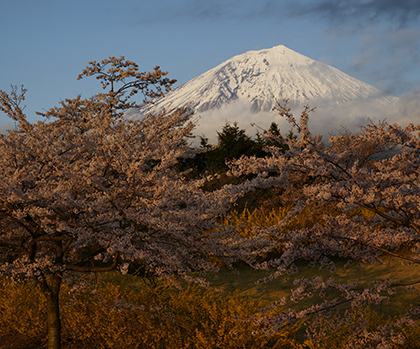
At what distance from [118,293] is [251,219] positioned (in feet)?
18.8

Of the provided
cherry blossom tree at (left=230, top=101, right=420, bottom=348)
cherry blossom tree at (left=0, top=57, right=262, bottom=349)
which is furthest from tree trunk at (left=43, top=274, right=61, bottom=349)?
cherry blossom tree at (left=230, top=101, right=420, bottom=348)

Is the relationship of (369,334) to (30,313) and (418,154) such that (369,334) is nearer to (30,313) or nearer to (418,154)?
(418,154)

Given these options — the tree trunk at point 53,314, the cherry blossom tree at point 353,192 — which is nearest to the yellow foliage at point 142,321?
the tree trunk at point 53,314

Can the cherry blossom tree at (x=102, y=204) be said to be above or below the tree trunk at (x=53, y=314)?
above

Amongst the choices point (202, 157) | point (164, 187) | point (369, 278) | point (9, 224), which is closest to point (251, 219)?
point (369, 278)

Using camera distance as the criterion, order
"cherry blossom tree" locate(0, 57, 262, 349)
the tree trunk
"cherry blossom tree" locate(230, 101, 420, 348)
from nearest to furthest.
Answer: "cherry blossom tree" locate(230, 101, 420, 348) < "cherry blossom tree" locate(0, 57, 262, 349) < the tree trunk

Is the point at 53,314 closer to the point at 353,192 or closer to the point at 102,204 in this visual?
the point at 102,204

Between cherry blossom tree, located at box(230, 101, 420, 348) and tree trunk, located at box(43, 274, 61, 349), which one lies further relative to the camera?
tree trunk, located at box(43, 274, 61, 349)

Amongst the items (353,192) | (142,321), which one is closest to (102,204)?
(142,321)

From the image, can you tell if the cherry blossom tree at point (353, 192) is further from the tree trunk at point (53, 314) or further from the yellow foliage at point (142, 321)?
the tree trunk at point (53, 314)

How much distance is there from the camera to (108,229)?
15.6 ft

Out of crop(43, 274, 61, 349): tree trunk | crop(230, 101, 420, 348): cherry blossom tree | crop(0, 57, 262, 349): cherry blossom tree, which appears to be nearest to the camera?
crop(230, 101, 420, 348): cherry blossom tree

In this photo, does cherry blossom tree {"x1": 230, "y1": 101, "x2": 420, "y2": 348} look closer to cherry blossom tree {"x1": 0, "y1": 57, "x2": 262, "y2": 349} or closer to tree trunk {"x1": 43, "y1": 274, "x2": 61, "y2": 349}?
cherry blossom tree {"x1": 0, "y1": 57, "x2": 262, "y2": 349}

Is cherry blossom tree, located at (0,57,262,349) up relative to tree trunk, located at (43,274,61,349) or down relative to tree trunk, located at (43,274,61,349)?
up
